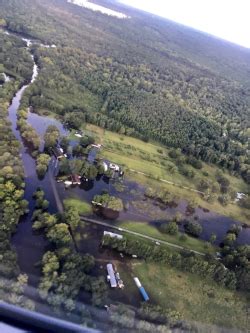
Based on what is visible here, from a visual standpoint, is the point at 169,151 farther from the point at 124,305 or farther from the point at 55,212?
the point at 124,305

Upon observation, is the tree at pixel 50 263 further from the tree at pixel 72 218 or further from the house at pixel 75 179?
the house at pixel 75 179

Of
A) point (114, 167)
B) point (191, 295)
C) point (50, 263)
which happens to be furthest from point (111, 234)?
point (114, 167)

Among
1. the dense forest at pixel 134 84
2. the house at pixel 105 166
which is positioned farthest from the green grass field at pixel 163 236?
Result: the dense forest at pixel 134 84

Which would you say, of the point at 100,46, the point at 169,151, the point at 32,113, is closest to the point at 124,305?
the point at 169,151

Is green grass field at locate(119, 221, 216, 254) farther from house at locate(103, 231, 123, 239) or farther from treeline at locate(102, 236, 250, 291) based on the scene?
treeline at locate(102, 236, 250, 291)

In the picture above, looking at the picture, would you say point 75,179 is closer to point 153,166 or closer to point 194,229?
point 153,166

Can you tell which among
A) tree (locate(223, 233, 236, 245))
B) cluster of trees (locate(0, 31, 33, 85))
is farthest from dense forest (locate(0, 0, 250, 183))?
tree (locate(223, 233, 236, 245))
